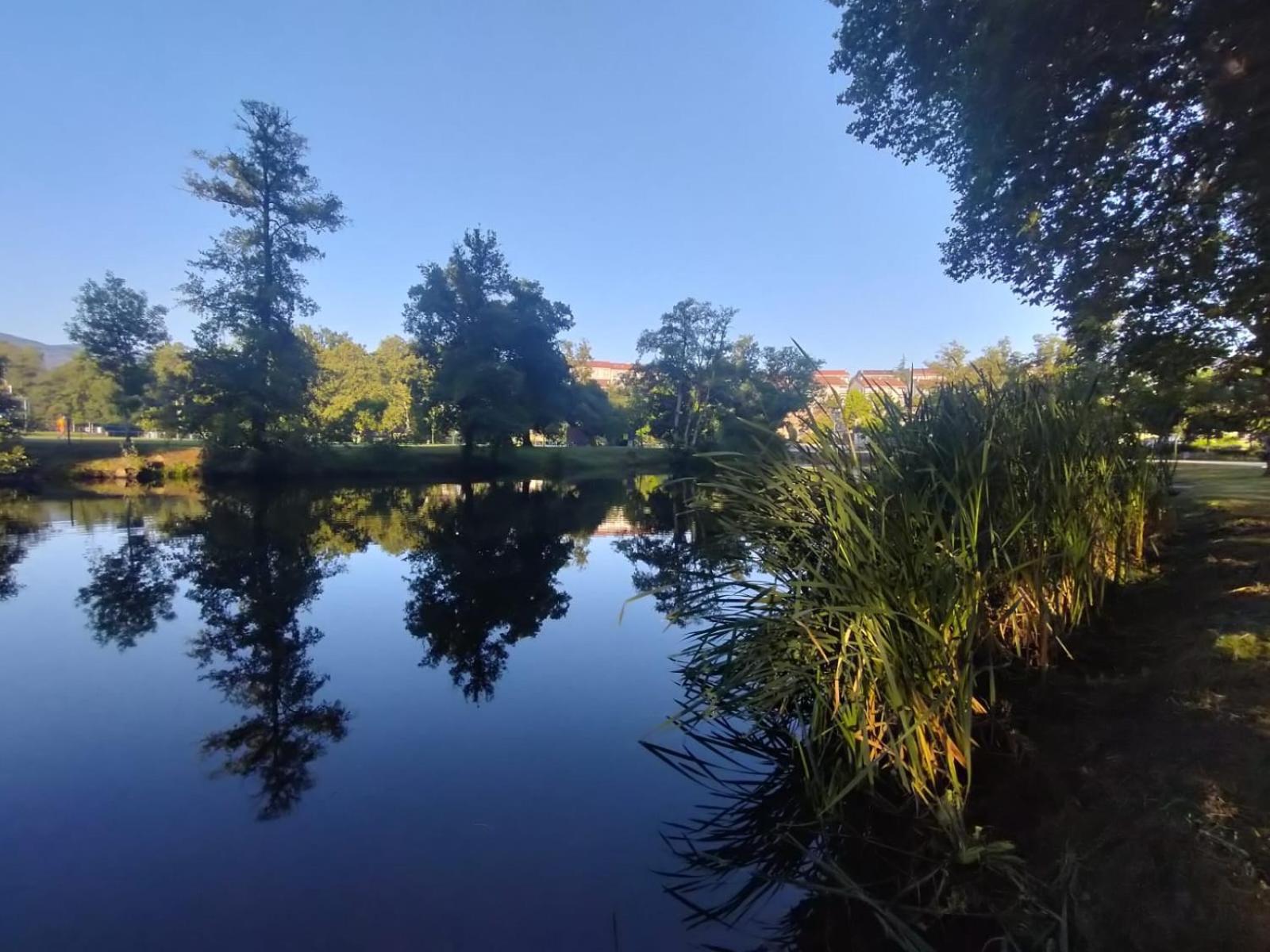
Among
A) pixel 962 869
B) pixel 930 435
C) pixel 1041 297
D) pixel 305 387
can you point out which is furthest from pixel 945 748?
pixel 305 387

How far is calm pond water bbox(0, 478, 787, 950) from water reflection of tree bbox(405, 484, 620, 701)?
0.07 metres

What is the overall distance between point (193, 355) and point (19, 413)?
919cm

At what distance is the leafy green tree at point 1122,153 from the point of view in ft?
17.7

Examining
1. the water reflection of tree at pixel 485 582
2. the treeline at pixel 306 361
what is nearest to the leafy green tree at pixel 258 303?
the treeline at pixel 306 361

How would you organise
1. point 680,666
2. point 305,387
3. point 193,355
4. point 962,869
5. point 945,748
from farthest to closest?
point 305,387
point 193,355
point 680,666
point 945,748
point 962,869

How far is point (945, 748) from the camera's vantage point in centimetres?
351

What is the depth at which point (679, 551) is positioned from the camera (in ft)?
45.5

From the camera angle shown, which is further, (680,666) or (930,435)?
(680,666)

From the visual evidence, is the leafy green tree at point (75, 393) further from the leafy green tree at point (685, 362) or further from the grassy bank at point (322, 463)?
the leafy green tree at point (685, 362)

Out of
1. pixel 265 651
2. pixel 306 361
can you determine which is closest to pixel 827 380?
pixel 265 651

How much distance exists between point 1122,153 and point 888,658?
661 cm

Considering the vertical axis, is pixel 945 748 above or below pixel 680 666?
above

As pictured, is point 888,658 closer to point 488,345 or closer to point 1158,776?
point 1158,776

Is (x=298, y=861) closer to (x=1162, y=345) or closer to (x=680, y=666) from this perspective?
(x=680, y=666)
